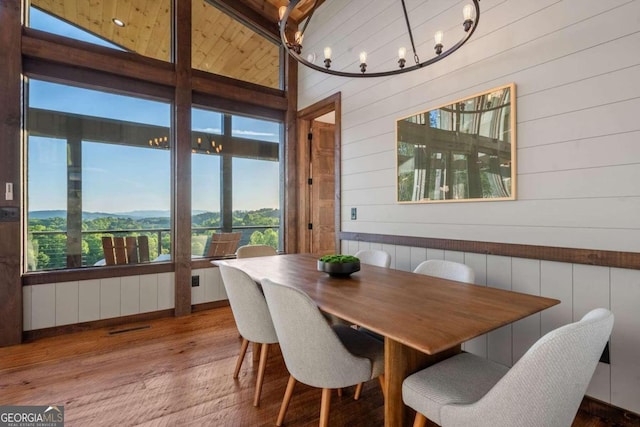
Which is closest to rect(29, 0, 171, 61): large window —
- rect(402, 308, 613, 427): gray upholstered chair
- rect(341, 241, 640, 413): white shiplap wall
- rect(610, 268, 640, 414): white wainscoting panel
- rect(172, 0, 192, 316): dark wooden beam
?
rect(172, 0, 192, 316): dark wooden beam

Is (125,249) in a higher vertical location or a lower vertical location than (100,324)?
higher

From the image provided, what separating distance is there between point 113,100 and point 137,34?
77 centimetres

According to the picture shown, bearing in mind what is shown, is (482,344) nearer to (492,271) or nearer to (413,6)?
(492,271)

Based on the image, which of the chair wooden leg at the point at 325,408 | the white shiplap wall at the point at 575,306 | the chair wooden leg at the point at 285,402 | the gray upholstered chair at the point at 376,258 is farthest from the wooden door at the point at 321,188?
the chair wooden leg at the point at 325,408

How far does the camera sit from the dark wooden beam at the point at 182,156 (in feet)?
11.6

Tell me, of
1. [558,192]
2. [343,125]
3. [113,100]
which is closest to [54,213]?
[113,100]

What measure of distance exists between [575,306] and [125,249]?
391cm

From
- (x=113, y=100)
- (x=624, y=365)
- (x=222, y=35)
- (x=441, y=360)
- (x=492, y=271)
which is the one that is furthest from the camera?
(x=222, y=35)

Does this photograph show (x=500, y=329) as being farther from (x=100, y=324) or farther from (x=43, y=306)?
(x=43, y=306)

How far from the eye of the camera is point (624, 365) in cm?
173

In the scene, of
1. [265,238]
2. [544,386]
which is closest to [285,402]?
[544,386]

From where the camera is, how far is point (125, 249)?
11.2 feet

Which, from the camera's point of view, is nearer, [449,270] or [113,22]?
[449,270]

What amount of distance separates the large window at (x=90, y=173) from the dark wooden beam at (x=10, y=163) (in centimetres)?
18
